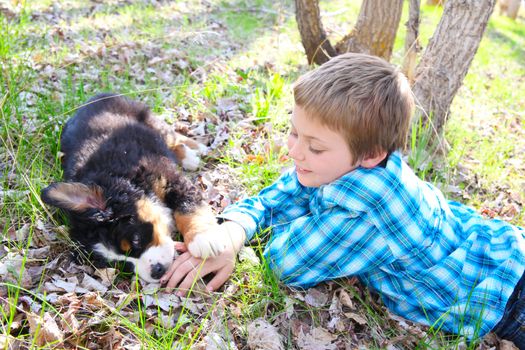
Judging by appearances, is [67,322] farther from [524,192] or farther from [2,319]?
[524,192]

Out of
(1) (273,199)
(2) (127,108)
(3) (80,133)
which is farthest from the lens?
(2) (127,108)

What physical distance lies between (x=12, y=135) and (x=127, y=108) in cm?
99

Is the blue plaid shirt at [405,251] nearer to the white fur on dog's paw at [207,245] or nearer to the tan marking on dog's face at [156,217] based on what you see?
the white fur on dog's paw at [207,245]

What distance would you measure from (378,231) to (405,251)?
221 millimetres

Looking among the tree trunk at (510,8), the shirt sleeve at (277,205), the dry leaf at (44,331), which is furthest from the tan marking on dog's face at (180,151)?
the tree trunk at (510,8)

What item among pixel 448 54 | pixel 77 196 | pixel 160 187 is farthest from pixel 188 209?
pixel 448 54

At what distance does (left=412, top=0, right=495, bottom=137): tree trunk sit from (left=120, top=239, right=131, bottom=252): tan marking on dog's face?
2848mm

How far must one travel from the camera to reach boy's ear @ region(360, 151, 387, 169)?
2793mm

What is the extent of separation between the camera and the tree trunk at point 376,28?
20.1 ft

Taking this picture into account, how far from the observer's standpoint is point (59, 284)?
9.12ft

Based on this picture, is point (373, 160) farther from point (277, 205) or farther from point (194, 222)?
point (194, 222)

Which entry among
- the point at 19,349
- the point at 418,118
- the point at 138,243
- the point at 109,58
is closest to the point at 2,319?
the point at 19,349

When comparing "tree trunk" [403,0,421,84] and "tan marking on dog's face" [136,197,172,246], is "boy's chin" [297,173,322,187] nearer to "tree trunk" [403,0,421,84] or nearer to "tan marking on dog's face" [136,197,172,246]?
"tan marking on dog's face" [136,197,172,246]

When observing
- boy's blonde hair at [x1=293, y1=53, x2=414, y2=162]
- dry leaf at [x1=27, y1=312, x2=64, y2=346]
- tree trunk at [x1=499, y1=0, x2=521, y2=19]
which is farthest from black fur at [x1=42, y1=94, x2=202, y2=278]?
tree trunk at [x1=499, y1=0, x2=521, y2=19]
